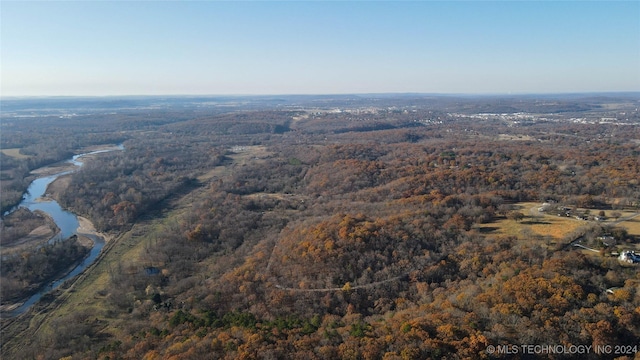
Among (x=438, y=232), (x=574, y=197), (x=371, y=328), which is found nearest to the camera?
(x=371, y=328)

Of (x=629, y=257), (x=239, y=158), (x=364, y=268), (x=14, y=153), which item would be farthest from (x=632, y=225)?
(x=14, y=153)

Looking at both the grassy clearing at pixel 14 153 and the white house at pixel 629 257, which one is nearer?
the white house at pixel 629 257

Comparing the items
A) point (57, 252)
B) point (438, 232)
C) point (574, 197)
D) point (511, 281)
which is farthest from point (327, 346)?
point (57, 252)

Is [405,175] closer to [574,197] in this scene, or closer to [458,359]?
[574,197]

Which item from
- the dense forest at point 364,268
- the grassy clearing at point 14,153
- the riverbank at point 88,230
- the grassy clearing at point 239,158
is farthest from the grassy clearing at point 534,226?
the grassy clearing at point 14,153

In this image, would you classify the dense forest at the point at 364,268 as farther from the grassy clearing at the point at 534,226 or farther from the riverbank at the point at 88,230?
the riverbank at the point at 88,230

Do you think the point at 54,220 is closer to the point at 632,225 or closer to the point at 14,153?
the point at 14,153

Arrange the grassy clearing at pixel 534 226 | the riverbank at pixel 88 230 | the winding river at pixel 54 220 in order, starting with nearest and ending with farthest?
the grassy clearing at pixel 534 226, the winding river at pixel 54 220, the riverbank at pixel 88 230
